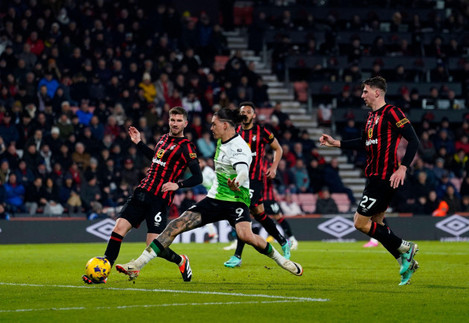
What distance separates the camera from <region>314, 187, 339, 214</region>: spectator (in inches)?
1003

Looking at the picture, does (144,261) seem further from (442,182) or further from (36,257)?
(442,182)

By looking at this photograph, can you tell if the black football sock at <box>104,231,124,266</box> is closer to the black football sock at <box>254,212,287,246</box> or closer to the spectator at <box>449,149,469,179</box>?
the black football sock at <box>254,212,287,246</box>

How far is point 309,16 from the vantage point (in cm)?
3256

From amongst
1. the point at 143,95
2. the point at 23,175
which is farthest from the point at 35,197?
the point at 143,95

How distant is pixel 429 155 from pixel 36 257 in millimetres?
15907

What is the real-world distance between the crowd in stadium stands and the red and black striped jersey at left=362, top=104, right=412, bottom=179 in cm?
1308

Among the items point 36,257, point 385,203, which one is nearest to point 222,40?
point 36,257

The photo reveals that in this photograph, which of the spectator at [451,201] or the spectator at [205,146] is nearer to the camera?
the spectator at [205,146]

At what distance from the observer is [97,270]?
10.8 metres

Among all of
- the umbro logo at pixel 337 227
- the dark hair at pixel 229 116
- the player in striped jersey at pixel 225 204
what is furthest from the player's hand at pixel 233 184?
the umbro logo at pixel 337 227

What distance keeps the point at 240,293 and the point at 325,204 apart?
51.8 feet

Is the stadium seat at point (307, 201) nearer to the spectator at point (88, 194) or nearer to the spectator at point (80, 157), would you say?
the spectator at point (88, 194)

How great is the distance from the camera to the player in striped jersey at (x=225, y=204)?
10.9 metres

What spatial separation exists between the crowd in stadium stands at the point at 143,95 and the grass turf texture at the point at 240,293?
7.42 m
